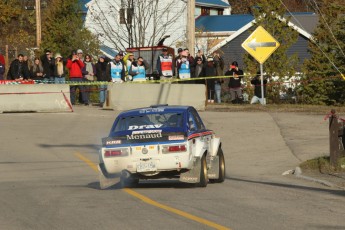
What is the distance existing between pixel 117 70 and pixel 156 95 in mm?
2803

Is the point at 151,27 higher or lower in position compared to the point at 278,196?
higher

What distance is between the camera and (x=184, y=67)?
38188 millimetres

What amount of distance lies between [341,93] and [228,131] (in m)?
14.8

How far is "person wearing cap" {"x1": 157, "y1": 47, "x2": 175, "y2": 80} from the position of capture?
3802 centimetres

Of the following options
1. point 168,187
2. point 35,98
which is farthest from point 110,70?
point 168,187

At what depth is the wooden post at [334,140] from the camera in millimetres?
21000

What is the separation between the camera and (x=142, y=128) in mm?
17359

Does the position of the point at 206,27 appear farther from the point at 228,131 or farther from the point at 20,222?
the point at 20,222

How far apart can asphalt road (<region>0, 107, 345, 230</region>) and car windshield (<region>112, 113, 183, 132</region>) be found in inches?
43.6

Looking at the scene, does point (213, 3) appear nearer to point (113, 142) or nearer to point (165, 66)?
point (165, 66)

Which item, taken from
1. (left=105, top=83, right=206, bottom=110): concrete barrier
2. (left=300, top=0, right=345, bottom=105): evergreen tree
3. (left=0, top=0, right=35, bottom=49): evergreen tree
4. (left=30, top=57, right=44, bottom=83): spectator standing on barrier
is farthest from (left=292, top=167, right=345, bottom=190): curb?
(left=0, top=0, right=35, bottom=49): evergreen tree

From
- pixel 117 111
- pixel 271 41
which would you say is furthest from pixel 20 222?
pixel 271 41

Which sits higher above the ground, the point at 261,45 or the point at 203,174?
the point at 261,45

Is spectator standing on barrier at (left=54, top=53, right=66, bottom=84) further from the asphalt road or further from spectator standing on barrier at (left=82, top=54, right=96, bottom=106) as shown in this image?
the asphalt road
